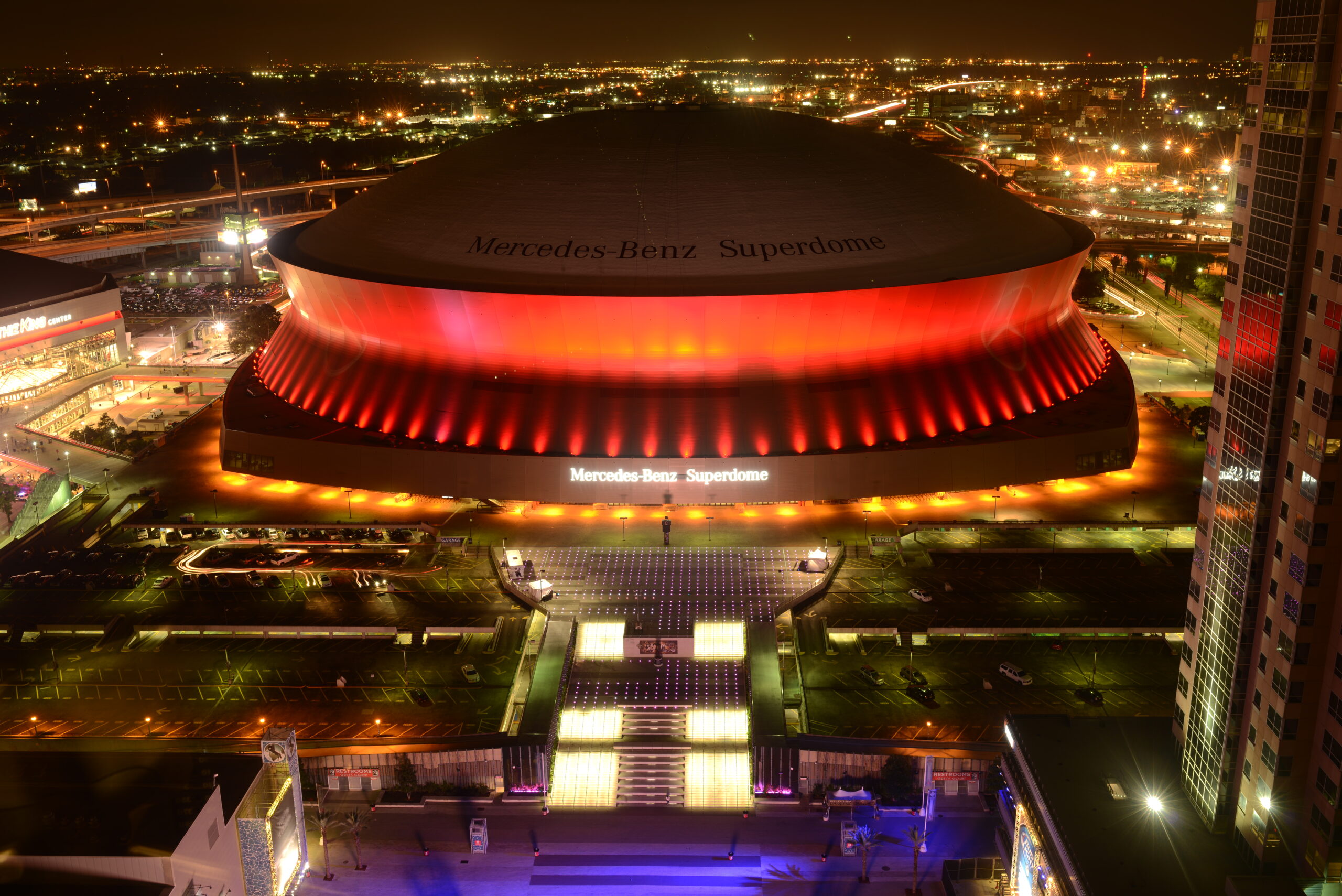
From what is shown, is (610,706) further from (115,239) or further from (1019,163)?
(1019,163)

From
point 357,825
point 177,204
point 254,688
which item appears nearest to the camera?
point 357,825

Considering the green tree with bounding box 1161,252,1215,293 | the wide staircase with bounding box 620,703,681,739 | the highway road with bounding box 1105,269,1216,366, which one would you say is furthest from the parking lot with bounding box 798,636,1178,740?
the green tree with bounding box 1161,252,1215,293

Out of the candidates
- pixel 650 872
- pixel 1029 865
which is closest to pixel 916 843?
pixel 1029 865

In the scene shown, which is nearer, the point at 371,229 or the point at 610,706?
the point at 610,706

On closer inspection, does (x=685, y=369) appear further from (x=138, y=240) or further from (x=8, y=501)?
(x=138, y=240)

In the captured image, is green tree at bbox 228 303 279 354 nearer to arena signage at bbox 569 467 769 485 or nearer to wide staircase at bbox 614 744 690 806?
arena signage at bbox 569 467 769 485

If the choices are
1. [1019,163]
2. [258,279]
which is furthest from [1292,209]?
[1019,163]

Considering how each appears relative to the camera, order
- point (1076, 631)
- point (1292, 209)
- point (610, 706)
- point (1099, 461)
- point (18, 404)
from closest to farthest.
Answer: point (1292, 209) < point (610, 706) < point (1076, 631) < point (1099, 461) < point (18, 404)
